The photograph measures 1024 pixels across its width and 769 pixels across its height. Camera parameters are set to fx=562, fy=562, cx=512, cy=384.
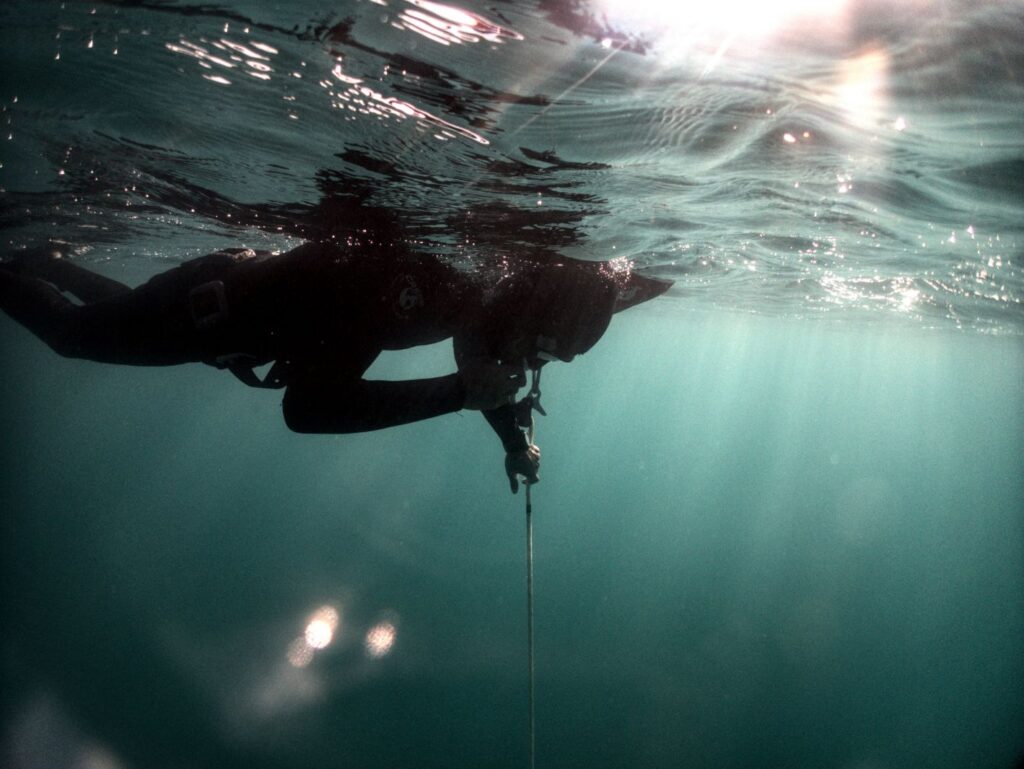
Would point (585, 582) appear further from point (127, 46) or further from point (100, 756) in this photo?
point (127, 46)

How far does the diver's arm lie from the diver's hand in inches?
3.8

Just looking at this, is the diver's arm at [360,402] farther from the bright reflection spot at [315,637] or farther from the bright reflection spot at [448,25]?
the bright reflection spot at [315,637]

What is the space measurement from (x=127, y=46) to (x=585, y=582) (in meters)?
34.1

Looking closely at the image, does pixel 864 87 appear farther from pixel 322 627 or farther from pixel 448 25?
pixel 322 627

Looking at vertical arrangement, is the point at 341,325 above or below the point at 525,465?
above

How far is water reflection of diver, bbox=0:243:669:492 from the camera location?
360 centimetres

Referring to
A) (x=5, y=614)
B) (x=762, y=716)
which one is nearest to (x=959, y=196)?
(x=762, y=716)

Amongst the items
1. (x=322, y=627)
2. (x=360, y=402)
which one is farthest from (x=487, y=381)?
(x=322, y=627)

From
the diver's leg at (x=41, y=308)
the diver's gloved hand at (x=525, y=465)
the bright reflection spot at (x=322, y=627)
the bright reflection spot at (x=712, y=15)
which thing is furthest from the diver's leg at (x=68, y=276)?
the bright reflection spot at (x=322, y=627)

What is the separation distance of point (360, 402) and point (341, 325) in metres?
0.56

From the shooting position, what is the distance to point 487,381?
3730 mm

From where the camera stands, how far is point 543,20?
3266mm

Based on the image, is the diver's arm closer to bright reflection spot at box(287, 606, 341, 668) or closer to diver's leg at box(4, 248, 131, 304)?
diver's leg at box(4, 248, 131, 304)

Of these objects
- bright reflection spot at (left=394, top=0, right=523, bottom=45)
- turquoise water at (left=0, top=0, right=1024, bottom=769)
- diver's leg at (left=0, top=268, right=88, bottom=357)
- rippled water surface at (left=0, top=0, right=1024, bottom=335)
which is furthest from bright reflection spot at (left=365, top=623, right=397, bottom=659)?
bright reflection spot at (left=394, top=0, right=523, bottom=45)
